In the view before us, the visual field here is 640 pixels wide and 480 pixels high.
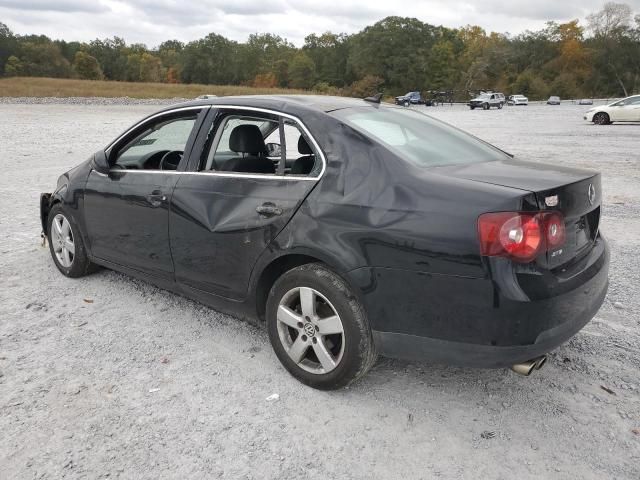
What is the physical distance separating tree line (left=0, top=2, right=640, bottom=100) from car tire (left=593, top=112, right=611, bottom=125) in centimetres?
6836

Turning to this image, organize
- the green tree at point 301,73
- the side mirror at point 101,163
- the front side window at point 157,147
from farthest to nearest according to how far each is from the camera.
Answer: the green tree at point 301,73, the side mirror at point 101,163, the front side window at point 157,147

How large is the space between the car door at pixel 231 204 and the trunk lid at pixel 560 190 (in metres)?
0.90

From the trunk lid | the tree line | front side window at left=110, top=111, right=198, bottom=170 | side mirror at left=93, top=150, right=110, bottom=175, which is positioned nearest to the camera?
the trunk lid

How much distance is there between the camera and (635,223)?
6852 millimetres

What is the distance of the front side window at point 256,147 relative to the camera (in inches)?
131

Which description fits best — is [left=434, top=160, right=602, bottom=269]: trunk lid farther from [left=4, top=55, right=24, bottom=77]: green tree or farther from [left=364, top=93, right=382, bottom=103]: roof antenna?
[left=4, top=55, right=24, bottom=77]: green tree

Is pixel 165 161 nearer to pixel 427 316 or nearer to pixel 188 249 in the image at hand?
pixel 188 249

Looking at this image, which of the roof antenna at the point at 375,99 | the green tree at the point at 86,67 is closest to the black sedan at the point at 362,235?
the roof antenna at the point at 375,99

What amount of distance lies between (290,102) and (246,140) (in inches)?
21.6

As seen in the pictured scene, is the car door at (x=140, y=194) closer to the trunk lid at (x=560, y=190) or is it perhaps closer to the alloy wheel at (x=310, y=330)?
the alloy wheel at (x=310, y=330)

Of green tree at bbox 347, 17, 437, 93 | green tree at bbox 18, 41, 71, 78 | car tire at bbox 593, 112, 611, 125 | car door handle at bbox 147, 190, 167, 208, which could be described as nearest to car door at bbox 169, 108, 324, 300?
car door handle at bbox 147, 190, 167, 208

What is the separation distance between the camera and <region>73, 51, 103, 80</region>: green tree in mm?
105062

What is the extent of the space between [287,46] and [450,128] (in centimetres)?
14319

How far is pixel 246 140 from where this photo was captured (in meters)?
3.85
